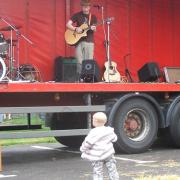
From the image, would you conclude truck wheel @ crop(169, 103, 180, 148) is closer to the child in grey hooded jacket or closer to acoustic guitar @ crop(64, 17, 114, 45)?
acoustic guitar @ crop(64, 17, 114, 45)

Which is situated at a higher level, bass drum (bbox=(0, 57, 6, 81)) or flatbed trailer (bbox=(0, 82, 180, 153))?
bass drum (bbox=(0, 57, 6, 81))

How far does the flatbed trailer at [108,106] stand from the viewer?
968 cm

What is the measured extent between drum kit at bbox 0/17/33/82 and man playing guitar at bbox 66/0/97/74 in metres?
0.92

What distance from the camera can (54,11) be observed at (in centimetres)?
1169

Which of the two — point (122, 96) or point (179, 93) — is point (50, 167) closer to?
point (122, 96)

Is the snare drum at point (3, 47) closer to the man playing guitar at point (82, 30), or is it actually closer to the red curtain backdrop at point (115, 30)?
the red curtain backdrop at point (115, 30)

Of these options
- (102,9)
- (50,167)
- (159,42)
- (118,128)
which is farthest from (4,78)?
(159,42)

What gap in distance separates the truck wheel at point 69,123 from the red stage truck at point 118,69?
0.02 meters

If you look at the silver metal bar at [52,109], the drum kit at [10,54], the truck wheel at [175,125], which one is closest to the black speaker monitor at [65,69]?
the drum kit at [10,54]

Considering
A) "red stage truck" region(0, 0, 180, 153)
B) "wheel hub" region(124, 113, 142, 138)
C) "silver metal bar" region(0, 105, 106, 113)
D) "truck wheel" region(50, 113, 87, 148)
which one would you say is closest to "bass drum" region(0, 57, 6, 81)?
"red stage truck" region(0, 0, 180, 153)

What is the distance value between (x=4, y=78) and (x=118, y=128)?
2381 millimetres

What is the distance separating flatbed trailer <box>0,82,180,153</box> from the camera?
31.8 feet

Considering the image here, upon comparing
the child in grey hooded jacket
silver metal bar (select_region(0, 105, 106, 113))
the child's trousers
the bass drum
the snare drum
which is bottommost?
the child's trousers

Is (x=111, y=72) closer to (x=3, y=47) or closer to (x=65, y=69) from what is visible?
(x=65, y=69)
